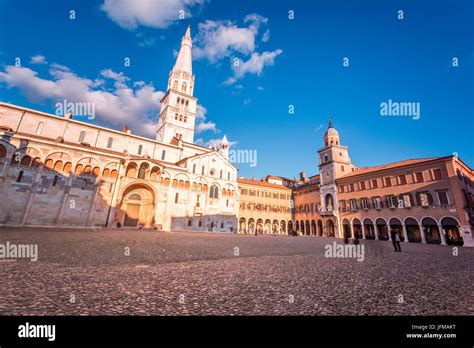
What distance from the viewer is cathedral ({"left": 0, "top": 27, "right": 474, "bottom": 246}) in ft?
80.1

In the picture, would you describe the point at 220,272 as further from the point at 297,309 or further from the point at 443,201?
the point at 443,201

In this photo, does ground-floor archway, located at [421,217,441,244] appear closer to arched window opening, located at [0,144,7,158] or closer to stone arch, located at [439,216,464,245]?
stone arch, located at [439,216,464,245]

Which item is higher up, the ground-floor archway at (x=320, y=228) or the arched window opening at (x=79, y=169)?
the arched window opening at (x=79, y=169)

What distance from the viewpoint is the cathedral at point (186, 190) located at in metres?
24.4

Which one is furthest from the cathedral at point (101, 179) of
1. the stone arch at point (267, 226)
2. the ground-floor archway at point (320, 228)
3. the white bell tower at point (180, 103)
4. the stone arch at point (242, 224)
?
the ground-floor archway at point (320, 228)

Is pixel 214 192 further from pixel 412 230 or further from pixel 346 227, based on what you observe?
pixel 412 230

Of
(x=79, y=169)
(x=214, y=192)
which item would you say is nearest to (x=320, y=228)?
(x=214, y=192)

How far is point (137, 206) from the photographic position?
3164cm

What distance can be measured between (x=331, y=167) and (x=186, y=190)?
2930 centimetres

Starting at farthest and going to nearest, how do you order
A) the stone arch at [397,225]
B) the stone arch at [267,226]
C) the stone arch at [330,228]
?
1. the stone arch at [267,226]
2. the stone arch at [330,228]
3. the stone arch at [397,225]

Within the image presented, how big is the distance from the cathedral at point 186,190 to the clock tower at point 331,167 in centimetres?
21

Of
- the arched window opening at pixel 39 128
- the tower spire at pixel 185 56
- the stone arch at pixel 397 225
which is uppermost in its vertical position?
the tower spire at pixel 185 56

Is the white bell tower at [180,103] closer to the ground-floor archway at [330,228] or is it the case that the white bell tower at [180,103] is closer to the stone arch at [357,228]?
the ground-floor archway at [330,228]
